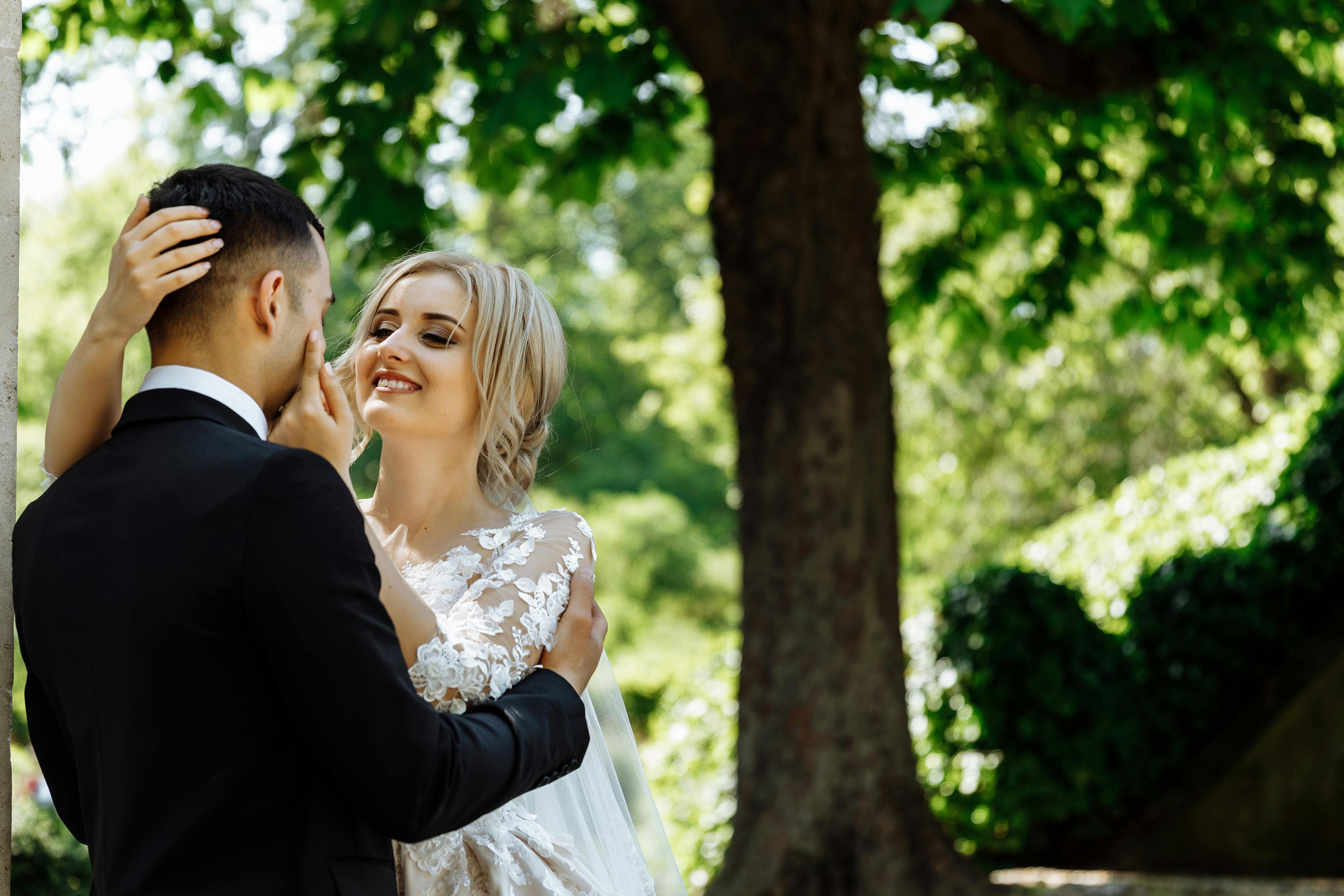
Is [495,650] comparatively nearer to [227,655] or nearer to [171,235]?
[227,655]

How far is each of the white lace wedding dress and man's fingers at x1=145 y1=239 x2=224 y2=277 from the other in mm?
742

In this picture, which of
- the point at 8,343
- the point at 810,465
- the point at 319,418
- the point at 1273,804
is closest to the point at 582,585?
the point at 319,418

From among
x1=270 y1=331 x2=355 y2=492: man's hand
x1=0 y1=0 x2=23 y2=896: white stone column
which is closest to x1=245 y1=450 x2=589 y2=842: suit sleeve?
x1=270 y1=331 x2=355 y2=492: man's hand

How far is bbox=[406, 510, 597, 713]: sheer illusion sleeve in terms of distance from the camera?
2.16m

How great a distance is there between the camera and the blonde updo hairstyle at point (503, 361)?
104 inches

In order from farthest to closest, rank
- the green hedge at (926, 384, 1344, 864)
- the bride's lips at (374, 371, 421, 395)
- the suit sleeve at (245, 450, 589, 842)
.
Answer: the green hedge at (926, 384, 1344, 864) < the bride's lips at (374, 371, 421, 395) < the suit sleeve at (245, 450, 589, 842)

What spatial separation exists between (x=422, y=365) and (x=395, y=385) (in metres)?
0.07

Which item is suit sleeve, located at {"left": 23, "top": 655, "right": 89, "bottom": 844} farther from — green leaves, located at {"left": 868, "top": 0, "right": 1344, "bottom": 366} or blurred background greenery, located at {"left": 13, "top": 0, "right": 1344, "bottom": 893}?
green leaves, located at {"left": 868, "top": 0, "right": 1344, "bottom": 366}

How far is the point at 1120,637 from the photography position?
8.06 m

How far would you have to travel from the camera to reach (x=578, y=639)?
2.30 metres

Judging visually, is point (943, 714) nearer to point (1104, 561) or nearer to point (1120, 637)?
point (1120, 637)

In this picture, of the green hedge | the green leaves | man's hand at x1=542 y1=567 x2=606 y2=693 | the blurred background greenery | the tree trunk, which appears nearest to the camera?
man's hand at x1=542 y1=567 x2=606 y2=693

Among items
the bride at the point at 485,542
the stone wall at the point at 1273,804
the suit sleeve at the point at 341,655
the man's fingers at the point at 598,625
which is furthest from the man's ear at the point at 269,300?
the stone wall at the point at 1273,804

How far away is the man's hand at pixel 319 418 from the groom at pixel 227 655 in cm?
6
